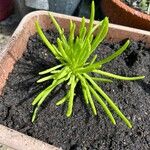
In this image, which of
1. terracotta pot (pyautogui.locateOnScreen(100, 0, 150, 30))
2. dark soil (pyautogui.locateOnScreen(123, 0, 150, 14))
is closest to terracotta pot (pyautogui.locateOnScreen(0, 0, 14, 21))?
terracotta pot (pyautogui.locateOnScreen(100, 0, 150, 30))

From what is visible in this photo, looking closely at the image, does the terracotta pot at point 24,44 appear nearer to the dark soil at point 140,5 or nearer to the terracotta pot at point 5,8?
the dark soil at point 140,5

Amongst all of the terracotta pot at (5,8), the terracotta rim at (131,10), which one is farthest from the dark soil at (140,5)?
the terracotta pot at (5,8)

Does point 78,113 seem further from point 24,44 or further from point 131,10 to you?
point 131,10

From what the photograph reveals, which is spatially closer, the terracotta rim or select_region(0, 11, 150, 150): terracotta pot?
select_region(0, 11, 150, 150): terracotta pot

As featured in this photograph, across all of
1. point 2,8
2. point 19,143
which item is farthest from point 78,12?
point 19,143

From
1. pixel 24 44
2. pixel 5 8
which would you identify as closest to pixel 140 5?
pixel 24 44

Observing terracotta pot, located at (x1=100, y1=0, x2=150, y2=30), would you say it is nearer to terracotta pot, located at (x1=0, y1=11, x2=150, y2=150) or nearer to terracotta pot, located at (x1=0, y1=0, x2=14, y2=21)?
terracotta pot, located at (x1=0, y1=11, x2=150, y2=150)
